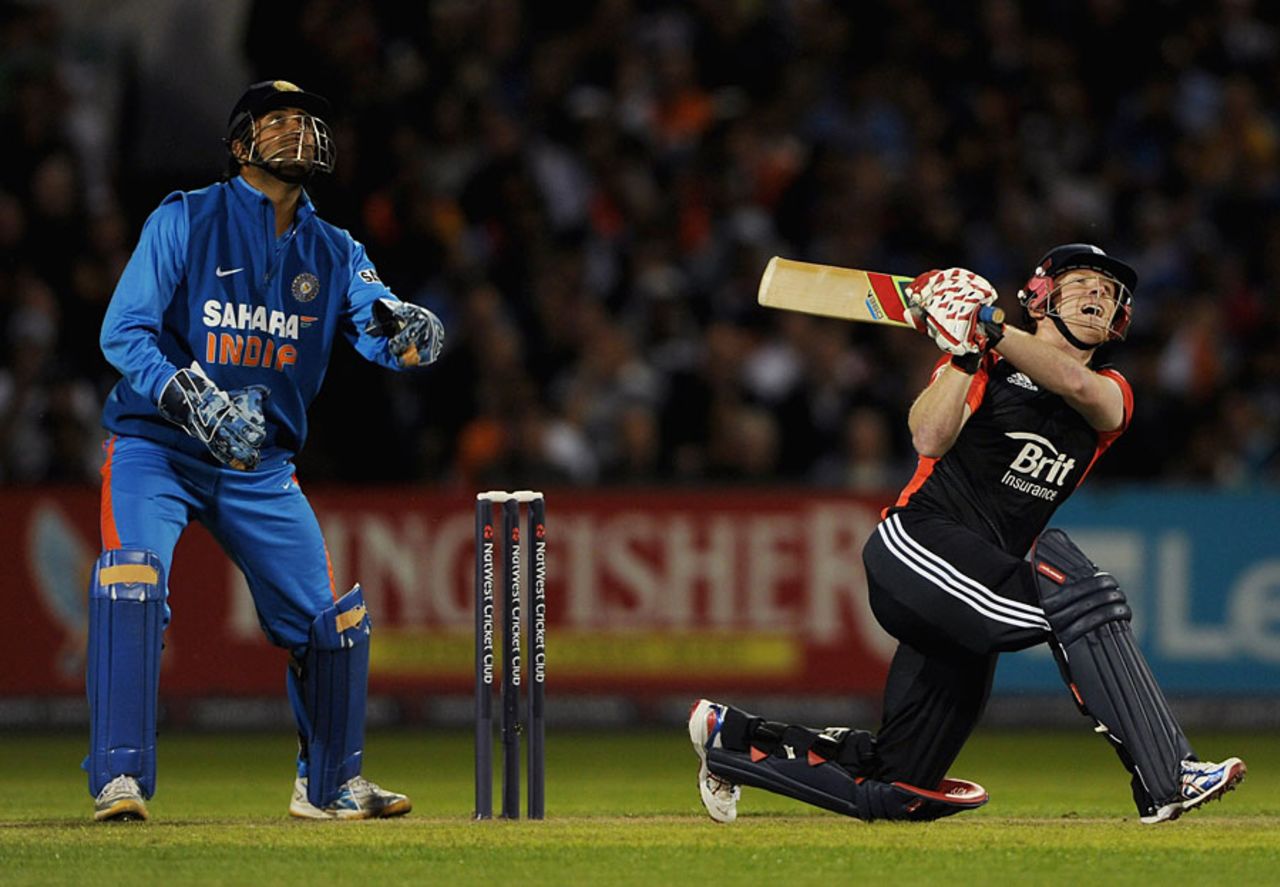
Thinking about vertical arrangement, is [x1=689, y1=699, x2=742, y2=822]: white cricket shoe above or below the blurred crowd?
below

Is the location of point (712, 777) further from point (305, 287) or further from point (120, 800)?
point (305, 287)

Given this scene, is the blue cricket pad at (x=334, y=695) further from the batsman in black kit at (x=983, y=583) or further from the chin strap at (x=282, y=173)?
the chin strap at (x=282, y=173)

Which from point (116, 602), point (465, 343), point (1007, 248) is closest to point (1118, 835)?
point (116, 602)

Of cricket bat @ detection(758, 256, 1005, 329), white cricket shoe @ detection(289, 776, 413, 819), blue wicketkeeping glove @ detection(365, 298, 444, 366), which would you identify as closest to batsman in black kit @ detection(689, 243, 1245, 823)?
cricket bat @ detection(758, 256, 1005, 329)

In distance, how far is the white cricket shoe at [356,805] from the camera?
7.18 meters

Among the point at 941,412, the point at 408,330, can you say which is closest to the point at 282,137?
the point at 408,330

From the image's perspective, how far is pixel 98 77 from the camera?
541 inches

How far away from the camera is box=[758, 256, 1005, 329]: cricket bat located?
6824 millimetres

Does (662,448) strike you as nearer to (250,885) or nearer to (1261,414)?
(1261,414)

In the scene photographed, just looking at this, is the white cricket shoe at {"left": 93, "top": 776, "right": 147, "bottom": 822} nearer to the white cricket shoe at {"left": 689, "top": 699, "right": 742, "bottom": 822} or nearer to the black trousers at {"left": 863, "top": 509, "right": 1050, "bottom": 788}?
the white cricket shoe at {"left": 689, "top": 699, "right": 742, "bottom": 822}

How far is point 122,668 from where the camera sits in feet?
22.0

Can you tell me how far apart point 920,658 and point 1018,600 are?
0.43 meters

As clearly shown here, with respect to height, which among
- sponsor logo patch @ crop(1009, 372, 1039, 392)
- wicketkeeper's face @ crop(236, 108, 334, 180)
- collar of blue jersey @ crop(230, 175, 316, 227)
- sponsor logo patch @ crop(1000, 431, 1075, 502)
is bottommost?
sponsor logo patch @ crop(1000, 431, 1075, 502)

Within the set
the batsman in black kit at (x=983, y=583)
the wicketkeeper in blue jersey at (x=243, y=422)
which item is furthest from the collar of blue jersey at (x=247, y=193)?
the batsman in black kit at (x=983, y=583)
